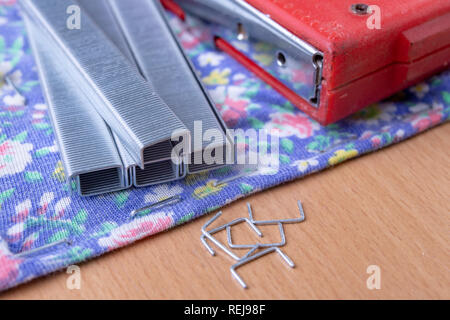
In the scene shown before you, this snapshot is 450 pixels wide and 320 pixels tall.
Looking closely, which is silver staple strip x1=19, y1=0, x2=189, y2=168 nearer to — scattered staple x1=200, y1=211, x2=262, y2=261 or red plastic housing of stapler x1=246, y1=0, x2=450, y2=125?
scattered staple x1=200, y1=211, x2=262, y2=261

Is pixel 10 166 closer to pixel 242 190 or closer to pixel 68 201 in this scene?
pixel 68 201

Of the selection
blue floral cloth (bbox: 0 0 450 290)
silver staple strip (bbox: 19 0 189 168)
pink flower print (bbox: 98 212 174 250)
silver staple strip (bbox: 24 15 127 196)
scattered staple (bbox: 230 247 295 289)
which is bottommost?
scattered staple (bbox: 230 247 295 289)

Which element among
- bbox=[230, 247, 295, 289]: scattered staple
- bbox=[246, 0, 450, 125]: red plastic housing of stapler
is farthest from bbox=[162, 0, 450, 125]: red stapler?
bbox=[230, 247, 295, 289]: scattered staple

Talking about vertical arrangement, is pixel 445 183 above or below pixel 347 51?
below

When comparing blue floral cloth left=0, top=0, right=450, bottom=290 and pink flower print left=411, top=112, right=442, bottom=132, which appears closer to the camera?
blue floral cloth left=0, top=0, right=450, bottom=290

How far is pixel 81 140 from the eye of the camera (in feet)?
2.54

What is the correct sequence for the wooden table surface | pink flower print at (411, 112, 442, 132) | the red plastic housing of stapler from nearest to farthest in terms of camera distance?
the wooden table surface
the red plastic housing of stapler
pink flower print at (411, 112, 442, 132)

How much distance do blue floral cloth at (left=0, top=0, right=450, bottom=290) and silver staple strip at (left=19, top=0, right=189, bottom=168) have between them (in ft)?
0.28

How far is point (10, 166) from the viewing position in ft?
2.64

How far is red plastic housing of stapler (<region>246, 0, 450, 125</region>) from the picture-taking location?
30.6 inches

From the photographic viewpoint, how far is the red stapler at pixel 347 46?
0.78m
